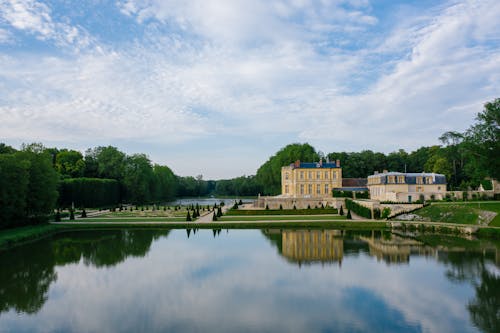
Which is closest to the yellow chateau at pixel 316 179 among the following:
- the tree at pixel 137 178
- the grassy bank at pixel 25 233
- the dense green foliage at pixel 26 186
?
the tree at pixel 137 178

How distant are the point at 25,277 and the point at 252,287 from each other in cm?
880

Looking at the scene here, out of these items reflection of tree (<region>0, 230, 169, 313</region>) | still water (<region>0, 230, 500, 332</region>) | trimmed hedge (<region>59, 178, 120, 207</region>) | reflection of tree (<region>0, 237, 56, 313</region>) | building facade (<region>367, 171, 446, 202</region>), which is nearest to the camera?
still water (<region>0, 230, 500, 332</region>)

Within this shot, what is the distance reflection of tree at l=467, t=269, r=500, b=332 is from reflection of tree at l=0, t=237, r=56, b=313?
1218cm

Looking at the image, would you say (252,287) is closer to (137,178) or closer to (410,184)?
(410,184)

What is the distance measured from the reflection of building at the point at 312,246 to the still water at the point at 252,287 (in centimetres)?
9

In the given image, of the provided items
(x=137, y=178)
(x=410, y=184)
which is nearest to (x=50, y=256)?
(x=410, y=184)

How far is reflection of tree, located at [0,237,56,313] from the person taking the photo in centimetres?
1205

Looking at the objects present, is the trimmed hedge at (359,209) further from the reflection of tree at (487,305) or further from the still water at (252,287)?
the reflection of tree at (487,305)

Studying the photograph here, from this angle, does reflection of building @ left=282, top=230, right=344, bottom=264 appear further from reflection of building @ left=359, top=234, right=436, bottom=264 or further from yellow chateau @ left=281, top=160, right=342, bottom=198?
yellow chateau @ left=281, top=160, right=342, bottom=198

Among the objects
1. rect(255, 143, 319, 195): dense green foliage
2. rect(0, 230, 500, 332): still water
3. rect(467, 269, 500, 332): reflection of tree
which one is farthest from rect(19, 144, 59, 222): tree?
rect(255, 143, 319, 195): dense green foliage

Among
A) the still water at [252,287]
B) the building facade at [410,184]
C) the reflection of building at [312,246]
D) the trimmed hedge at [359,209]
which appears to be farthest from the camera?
the building facade at [410,184]

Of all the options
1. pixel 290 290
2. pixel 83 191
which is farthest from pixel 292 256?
pixel 83 191

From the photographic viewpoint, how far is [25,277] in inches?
593

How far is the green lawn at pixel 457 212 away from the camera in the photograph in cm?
2718
